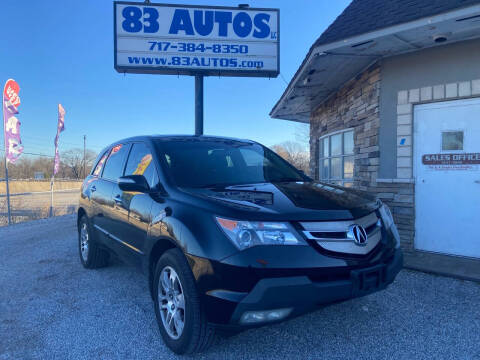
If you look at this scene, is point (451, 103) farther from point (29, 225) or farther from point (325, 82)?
point (29, 225)

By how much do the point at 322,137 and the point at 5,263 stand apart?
305 inches

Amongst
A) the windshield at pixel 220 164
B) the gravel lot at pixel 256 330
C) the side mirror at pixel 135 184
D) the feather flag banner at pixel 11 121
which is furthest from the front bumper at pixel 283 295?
the feather flag banner at pixel 11 121

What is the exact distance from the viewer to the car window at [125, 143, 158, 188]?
124 inches

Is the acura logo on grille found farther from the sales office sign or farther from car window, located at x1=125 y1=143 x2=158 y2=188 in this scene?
the sales office sign

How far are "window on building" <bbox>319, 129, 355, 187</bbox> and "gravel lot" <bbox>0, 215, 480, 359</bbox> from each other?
11.6 feet

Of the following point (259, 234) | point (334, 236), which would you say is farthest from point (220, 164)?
point (334, 236)

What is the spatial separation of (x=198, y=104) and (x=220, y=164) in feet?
21.0

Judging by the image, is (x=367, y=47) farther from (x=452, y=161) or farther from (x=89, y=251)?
(x=89, y=251)

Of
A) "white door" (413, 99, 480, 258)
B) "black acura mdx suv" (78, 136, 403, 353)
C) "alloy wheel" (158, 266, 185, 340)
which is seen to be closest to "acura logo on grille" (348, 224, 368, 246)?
"black acura mdx suv" (78, 136, 403, 353)

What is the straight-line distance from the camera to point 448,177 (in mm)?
4926

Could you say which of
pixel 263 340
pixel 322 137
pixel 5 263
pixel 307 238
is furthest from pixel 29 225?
pixel 307 238

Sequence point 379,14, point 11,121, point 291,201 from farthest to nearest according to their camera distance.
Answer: point 11,121 < point 379,14 < point 291,201

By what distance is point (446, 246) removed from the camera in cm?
498

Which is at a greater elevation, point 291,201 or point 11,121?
point 11,121
